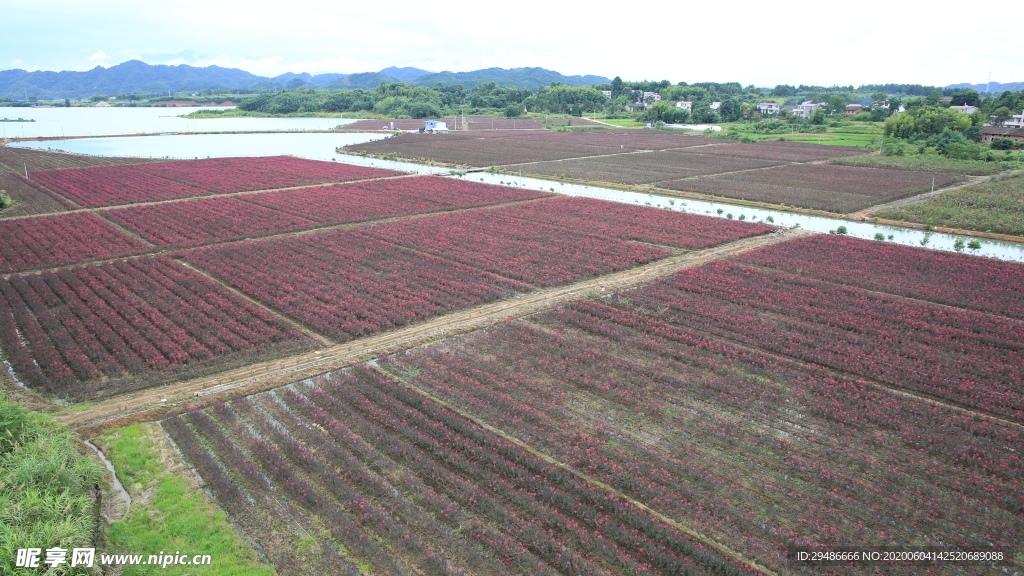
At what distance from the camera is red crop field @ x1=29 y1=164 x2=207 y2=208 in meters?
32.7

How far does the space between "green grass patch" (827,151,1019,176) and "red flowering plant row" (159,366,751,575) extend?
1787 inches

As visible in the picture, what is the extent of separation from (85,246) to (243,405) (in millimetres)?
15795

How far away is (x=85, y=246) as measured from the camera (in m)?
22.7

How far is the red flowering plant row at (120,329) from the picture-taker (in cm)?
1286

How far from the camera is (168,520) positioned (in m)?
8.65

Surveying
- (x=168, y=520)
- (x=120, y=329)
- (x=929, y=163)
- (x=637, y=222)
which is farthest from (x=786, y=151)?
(x=168, y=520)

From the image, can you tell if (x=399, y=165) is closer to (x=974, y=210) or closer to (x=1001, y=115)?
(x=974, y=210)

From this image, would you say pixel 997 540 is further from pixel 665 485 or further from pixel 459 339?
pixel 459 339

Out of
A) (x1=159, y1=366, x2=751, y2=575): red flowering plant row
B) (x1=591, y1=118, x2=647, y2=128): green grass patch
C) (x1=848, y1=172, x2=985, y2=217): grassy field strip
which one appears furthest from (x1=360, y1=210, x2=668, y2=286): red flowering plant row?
(x1=591, y1=118, x2=647, y2=128): green grass patch

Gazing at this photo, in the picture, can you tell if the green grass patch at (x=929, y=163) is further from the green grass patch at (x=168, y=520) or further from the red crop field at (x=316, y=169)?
the green grass patch at (x=168, y=520)

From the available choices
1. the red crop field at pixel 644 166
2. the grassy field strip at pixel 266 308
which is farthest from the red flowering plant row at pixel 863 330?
the red crop field at pixel 644 166

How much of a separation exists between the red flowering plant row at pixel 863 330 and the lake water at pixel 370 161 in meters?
9.56

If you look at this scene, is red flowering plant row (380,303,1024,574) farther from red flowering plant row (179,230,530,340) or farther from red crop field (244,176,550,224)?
red crop field (244,176,550,224)

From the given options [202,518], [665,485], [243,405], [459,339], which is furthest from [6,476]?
[665,485]
